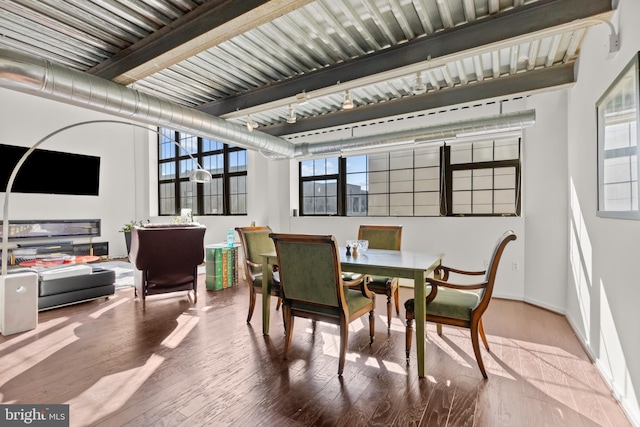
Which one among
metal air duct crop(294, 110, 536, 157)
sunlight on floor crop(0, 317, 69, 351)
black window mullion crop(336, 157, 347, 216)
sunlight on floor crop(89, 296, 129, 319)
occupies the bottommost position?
sunlight on floor crop(89, 296, 129, 319)

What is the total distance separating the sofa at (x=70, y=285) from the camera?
362 cm

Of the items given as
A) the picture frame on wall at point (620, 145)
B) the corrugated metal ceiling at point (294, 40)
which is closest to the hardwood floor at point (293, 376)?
the picture frame on wall at point (620, 145)

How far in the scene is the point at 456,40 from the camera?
8.45 feet

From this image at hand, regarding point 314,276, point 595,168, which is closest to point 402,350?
point 314,276

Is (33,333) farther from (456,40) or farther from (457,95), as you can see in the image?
(457,95)

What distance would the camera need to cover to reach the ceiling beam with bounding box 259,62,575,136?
320cm

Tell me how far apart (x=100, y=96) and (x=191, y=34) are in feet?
4.23

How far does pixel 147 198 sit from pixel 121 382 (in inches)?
302

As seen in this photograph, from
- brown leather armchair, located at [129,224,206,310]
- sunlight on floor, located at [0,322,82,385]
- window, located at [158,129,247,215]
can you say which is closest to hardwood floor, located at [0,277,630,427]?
sunlight on floor, located at [0,322,82,385]

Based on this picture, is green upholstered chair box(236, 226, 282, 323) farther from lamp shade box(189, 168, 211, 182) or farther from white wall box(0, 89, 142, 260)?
white wall box(0, 89, 142, 260)

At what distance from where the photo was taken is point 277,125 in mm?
5484

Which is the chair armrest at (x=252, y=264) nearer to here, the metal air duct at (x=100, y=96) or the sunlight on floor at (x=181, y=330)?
the sunlight on floor at (x=181, y=330)

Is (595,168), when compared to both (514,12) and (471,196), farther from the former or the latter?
(471,196)

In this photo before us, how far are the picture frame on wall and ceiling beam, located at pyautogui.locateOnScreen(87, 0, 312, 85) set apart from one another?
6.63ft
